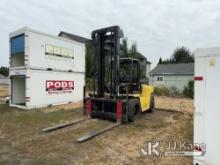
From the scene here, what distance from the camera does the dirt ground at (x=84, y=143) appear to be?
4.35m

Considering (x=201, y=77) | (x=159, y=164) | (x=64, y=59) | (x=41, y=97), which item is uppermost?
(x=64, y=59)

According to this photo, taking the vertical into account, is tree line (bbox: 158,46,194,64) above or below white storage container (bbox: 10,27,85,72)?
above

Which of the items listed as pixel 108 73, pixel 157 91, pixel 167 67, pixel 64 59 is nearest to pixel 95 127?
pixel 108 73

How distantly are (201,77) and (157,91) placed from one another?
57.3 ft

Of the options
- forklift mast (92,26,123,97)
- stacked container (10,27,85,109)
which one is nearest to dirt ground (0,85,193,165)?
forklift mast (92,26,123,97)

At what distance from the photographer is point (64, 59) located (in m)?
12.3

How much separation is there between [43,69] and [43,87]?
95 cm

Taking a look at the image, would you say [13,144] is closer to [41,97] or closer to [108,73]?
[108,73]

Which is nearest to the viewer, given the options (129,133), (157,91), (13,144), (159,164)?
(159,164)

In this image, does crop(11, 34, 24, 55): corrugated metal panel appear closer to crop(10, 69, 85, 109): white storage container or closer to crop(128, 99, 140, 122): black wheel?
crop(10, 69, 85, 109): white storage container

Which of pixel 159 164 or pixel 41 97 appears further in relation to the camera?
pixel 41 97

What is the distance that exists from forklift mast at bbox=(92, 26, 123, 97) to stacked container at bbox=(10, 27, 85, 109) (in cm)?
387

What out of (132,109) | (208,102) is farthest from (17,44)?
(208,102)

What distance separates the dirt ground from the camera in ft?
14.3
